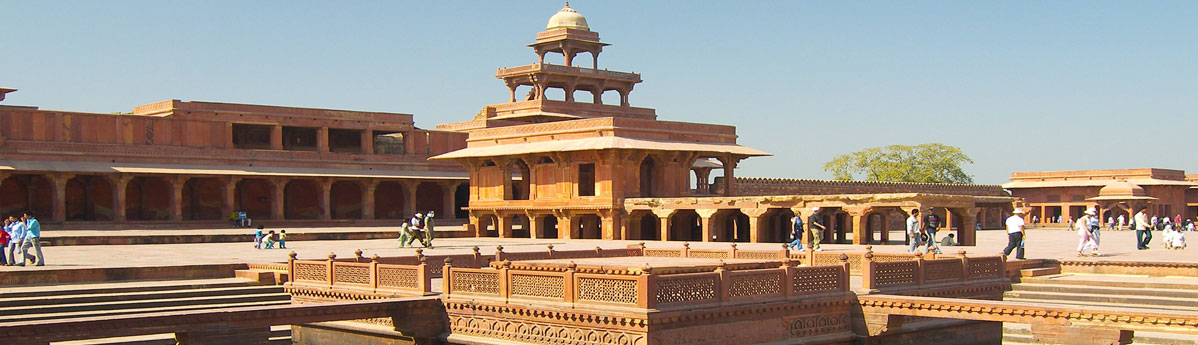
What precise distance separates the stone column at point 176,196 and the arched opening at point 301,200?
551 centimetres

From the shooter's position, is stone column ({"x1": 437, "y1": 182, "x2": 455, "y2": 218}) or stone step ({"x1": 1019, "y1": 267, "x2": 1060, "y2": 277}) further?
stone column ({"x1": 437, "y1": 182, "x2": 455, "y2": 218})

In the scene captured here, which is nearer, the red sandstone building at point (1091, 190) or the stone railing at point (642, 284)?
the stone railing at point (642, 284)

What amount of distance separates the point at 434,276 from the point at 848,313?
688 cm

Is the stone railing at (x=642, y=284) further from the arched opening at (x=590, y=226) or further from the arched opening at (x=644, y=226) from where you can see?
the arched opening at (x=590, y=226)

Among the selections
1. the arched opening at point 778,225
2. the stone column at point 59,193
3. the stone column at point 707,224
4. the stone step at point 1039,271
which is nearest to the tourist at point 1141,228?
the stone step at point 1039,271

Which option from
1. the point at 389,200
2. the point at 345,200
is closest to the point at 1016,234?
the point at 345,200

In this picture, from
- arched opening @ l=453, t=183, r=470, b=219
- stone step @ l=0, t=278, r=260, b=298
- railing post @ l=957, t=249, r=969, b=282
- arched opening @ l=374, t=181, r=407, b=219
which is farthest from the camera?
arched opening @ l=453, t=183, r=470, b=219

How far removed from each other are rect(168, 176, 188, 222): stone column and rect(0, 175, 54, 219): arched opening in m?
3.26

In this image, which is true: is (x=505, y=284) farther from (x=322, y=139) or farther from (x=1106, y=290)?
→ (x=322, y=139)

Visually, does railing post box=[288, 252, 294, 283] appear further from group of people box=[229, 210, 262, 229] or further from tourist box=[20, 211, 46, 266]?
group of people box=[229, 210, 262, 229]

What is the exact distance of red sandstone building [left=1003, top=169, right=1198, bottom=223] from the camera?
198 ft

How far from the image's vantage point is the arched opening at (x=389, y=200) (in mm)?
46281

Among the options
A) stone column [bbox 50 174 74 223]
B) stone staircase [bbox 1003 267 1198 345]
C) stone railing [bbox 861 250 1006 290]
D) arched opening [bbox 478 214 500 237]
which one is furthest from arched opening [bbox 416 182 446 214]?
stone railing [bbox 861 250 1006 290]

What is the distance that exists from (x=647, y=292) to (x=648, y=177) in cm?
2299
